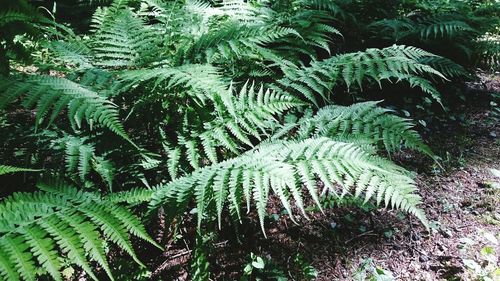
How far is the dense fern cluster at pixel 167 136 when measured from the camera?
1.62 m

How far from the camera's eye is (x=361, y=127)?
7.71ft

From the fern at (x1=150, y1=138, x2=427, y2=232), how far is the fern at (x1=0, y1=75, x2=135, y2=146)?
41 centimetres

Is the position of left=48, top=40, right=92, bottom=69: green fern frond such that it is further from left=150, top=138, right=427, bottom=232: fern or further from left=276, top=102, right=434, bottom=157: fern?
left=276, top=102, right=434, bottom=157: fern

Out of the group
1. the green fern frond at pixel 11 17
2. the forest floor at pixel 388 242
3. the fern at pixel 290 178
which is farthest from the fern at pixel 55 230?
the green fern frond at pixel 11 17

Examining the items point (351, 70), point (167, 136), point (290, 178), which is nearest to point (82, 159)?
point (167, 136)

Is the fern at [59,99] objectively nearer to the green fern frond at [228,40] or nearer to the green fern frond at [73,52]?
the green fern frond at [73,52]

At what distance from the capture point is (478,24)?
13.8ft

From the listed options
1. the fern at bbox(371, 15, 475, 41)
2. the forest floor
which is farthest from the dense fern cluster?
the fern at bbox(371, 15, 475, 41)

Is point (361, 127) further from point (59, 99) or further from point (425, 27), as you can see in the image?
point (425, 27)

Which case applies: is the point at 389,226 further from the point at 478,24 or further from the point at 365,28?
the point at 478,24

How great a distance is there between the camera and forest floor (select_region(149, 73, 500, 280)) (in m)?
2.31

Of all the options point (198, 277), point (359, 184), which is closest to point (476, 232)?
point (359, 184)

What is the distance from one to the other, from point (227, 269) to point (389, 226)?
3.72ft

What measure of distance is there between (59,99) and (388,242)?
82.7 inches
